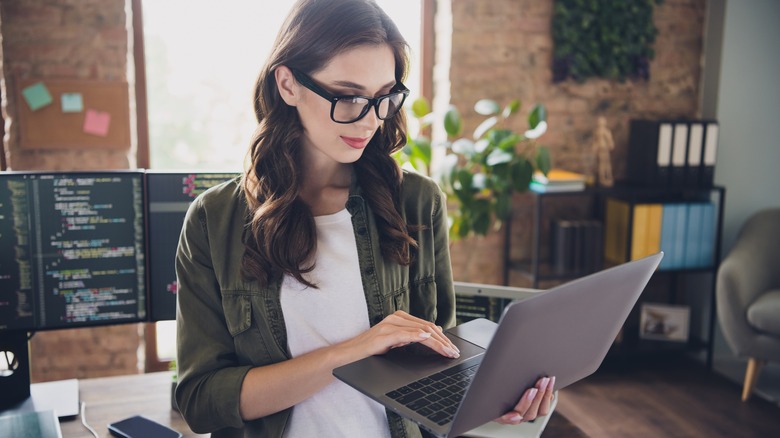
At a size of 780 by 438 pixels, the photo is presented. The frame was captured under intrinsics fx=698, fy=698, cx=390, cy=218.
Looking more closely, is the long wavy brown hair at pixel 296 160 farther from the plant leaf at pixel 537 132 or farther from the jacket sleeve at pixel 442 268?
the plant leaf at pixel 537 132

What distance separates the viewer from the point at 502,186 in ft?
10.4

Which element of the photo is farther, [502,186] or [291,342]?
[502,186]

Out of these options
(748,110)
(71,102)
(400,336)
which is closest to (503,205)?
(748,110)

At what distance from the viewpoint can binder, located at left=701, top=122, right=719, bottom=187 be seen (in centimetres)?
360

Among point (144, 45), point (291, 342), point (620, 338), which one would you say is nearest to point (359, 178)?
point (291, 342)

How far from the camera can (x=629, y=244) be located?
11.6 ft

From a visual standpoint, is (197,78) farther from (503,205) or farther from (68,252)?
(68,252)

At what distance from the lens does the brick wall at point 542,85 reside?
353 cm

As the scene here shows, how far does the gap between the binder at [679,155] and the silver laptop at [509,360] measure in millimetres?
2717

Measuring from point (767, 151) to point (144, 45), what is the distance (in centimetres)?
333

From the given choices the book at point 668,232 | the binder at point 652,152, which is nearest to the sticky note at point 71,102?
the binder at point 652,152

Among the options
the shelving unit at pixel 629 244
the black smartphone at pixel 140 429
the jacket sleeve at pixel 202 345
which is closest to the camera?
the jacket sleeve at pixel 202 345

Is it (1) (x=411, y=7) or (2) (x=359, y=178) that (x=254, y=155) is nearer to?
(2) (x=359, y=178)

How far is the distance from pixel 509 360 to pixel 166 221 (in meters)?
0.88
